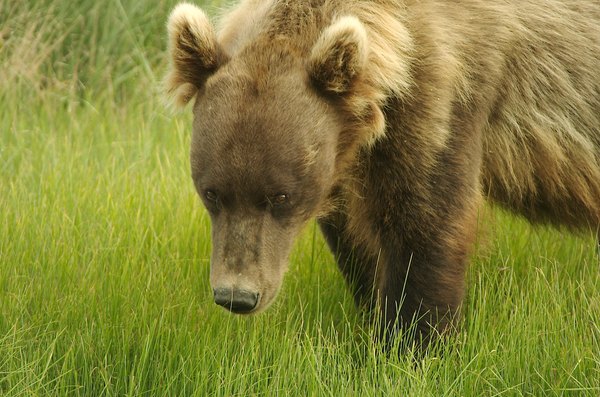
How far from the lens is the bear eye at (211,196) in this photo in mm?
4234

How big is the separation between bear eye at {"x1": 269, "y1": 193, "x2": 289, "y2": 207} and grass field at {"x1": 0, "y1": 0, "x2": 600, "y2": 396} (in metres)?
0.61

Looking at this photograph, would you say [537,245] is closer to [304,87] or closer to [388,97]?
[388,97]

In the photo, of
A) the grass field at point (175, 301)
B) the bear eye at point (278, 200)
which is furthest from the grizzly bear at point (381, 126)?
the grass field at point (175, 301)

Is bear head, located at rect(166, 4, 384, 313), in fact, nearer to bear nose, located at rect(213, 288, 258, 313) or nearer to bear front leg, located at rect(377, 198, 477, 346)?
bear nose, located at rect(213, 288, 258, 313)

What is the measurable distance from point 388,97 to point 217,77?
751mm

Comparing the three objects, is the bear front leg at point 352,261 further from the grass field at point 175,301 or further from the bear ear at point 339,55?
the bear ear at point 339,55

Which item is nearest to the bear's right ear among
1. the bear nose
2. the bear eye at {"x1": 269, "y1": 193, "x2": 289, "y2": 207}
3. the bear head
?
the bear head

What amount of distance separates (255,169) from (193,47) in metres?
0.67

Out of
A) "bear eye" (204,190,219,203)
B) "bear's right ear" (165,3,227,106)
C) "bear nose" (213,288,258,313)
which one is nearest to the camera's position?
"bear nose" (213,288,258,313)

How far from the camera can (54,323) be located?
15.6 feet

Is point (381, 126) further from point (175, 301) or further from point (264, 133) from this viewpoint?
point (175, 301)

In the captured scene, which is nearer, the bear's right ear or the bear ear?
the bear ear

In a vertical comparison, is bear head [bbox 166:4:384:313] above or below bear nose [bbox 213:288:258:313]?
above

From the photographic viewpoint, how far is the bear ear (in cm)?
414
